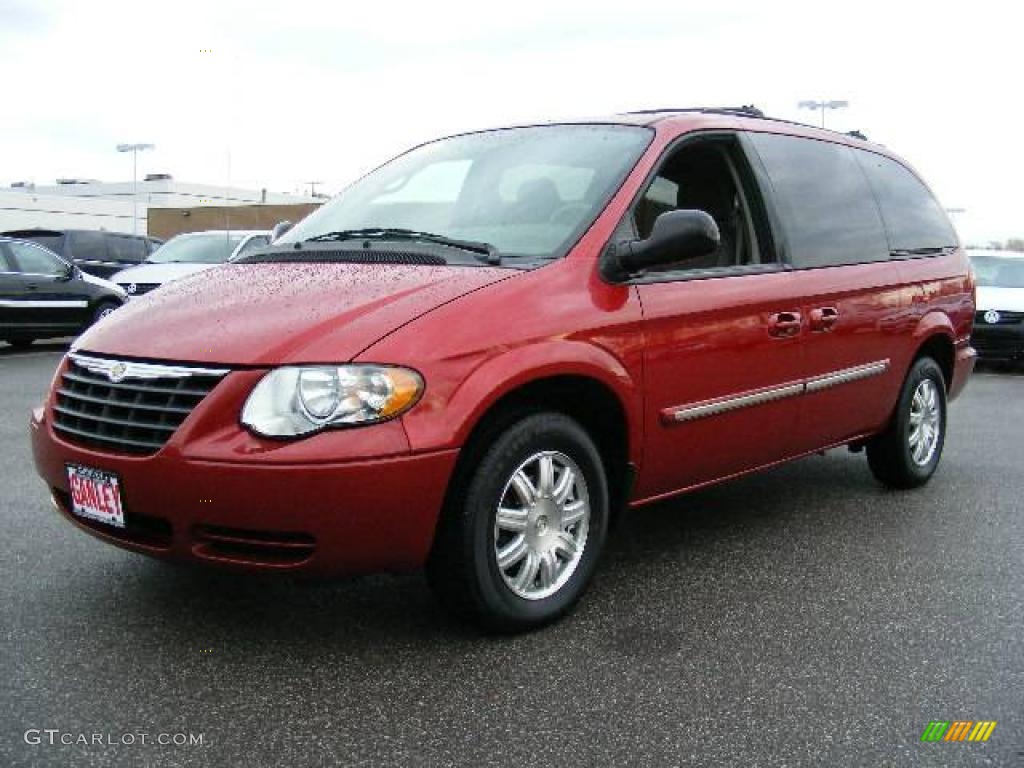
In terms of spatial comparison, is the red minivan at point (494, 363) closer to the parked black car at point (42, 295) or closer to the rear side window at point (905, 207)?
the rear side window at point (905, 207)

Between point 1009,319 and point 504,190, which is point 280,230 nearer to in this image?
point 504,190

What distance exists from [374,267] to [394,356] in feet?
2.30

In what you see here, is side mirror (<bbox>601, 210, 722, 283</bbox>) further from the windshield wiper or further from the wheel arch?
the wheel arch

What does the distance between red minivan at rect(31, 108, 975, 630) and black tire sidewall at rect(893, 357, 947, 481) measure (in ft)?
1.35

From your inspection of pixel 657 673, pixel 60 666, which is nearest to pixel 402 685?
pixel 657 673

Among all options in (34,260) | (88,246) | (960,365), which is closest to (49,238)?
(88,246)

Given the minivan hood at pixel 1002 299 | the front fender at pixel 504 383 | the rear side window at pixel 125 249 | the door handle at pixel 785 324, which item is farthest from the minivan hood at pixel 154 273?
the front fender at pixel 504 383

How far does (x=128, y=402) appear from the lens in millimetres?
3195

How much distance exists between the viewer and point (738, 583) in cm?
407

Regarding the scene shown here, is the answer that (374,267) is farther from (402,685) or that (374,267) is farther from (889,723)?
(889,723)

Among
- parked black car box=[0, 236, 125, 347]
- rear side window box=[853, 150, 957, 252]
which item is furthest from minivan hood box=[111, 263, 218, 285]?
rear side window box=[853, 150, 957, 252]

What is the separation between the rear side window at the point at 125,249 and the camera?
777 inches

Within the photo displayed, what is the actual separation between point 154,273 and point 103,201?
5723 cm

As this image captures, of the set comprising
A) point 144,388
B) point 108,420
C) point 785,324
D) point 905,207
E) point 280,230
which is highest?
point 905,207
